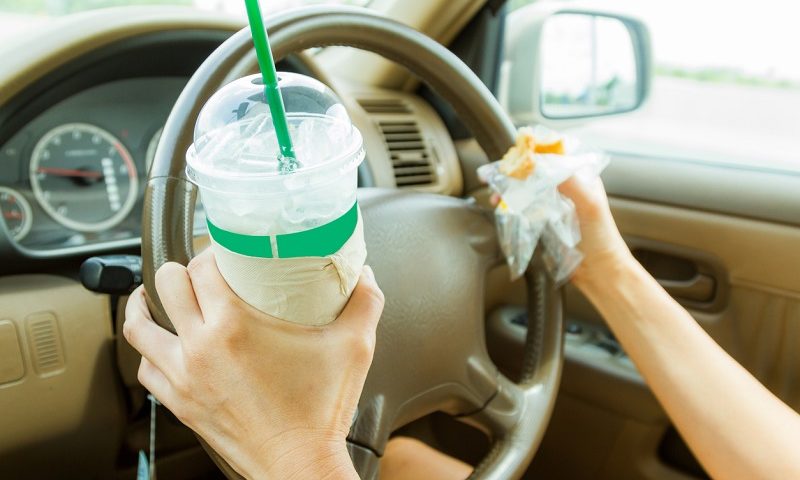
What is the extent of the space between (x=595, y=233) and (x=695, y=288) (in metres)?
0.56

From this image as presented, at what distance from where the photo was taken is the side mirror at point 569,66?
1.76 m

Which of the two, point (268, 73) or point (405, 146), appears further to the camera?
point (405, 146)

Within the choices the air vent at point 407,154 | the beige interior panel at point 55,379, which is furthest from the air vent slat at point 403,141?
the beige interior panel at point 55,379

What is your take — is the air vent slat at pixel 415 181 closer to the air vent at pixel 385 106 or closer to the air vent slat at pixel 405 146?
the air vent slat at pixel 405 146

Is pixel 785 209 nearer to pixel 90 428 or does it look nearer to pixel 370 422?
pixel 370 422

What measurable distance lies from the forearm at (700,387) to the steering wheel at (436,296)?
11cm

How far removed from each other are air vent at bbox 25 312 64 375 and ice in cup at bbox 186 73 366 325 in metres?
0.57

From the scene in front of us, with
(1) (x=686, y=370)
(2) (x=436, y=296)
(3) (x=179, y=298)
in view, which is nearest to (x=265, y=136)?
(3) (x=179, y=298)

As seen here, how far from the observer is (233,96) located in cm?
62

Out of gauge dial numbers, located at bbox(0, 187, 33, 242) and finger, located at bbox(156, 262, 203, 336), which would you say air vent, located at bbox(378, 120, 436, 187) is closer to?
gauge dial numbers, located at bbox(0, 187, 33, 242)

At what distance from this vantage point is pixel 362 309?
1.86 feet

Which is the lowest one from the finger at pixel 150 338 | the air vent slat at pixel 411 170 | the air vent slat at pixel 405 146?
the air vent slat at pixel 411 170

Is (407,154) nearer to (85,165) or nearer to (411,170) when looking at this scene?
(411,170)

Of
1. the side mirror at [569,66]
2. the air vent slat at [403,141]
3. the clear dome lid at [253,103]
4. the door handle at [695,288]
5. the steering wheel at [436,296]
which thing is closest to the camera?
the clear dome lid at [253,103]
